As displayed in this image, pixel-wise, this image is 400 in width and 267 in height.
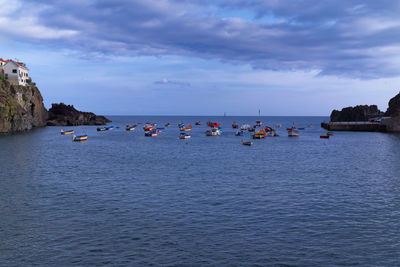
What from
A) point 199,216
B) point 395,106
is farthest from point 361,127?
point 199,216

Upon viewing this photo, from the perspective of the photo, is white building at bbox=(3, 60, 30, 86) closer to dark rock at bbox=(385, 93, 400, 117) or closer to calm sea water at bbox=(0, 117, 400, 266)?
calm sea water at bbox=(0, 117, 400, 266)

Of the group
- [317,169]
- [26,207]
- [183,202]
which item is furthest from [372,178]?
[26,207]

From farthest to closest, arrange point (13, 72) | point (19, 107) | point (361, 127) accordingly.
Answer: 1. point (361, 127)
2. point (13, 72)
3. point (19, 107)

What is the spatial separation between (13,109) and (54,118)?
239 feet

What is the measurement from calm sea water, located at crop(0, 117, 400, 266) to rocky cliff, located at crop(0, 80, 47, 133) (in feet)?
248

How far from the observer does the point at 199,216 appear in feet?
99.7

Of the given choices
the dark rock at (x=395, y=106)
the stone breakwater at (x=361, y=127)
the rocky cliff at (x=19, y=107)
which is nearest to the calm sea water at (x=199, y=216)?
the rocky cliff at (x=19, y=107)

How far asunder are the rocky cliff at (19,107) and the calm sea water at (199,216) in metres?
75.7

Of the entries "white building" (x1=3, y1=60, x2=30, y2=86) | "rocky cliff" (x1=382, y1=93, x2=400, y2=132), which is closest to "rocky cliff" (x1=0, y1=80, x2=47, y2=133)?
"white building" (x1=3, y1=60, x2=30, y2=86)

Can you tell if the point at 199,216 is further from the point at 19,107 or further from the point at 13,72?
the point at 13,72

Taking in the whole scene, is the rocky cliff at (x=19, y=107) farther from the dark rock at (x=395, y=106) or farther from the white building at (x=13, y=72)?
the dark rock at (x=395, y=106)

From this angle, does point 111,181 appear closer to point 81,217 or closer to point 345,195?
point 81,217

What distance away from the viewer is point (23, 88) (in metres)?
149

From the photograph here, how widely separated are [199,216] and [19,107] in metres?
127
